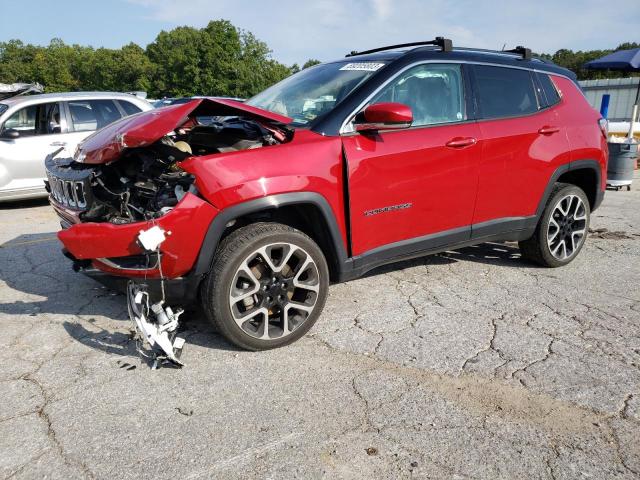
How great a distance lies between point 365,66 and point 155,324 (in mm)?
2290

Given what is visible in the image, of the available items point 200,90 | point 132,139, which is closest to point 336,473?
point 132,139

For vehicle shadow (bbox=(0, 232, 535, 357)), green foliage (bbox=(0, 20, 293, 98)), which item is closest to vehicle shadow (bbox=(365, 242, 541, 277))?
vehicle shadow (bbox=(0, 232, 535, 357))

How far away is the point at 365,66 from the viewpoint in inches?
145

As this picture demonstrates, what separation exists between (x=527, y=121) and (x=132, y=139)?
3026 mm

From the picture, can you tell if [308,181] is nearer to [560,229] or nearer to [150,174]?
[150,174]

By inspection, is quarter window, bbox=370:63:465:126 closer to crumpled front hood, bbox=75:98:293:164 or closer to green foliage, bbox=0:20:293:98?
crumpled front hood, bbox=75:98:293:164

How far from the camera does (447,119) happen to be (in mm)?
3727

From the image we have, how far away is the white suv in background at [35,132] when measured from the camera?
7242 millimetres

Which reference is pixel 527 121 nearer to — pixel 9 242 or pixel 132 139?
pixel 132 139

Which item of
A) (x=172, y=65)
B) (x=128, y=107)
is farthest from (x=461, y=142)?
(x=172, y=65)

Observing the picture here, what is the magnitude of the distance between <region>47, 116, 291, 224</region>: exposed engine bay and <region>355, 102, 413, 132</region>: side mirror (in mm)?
521

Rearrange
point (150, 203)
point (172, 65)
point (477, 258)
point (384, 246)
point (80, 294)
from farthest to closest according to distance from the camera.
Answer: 1. point (172, 65)
2. point (477, 258)
3. point (80, 294)
4. point (384, 246)
5. point (150, 203)

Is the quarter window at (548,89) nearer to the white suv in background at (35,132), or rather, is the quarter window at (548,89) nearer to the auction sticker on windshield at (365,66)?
the auction sticker on windshield at (365,66)

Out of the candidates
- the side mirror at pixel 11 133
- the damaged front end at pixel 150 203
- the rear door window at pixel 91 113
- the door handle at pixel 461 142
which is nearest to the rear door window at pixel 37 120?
the side mirror at pixel 11 133
